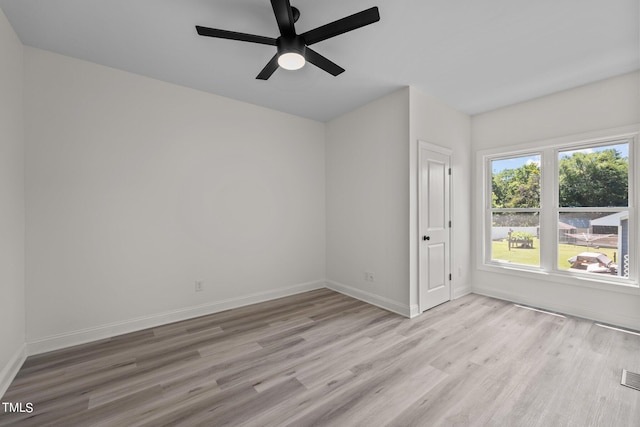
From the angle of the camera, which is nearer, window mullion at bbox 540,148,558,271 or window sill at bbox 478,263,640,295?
window sill at bbox 478,263,640,295

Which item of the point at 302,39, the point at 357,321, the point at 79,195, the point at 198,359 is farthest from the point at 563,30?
the point at 79,195

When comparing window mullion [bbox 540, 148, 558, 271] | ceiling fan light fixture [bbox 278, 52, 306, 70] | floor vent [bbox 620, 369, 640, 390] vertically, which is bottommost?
floor vent [bbox 620, 369, 640, 390]

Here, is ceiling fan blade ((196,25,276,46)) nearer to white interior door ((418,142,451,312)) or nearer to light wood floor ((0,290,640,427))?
white interior door ((418,142,451,312))

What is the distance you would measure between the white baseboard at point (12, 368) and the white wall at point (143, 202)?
147mm

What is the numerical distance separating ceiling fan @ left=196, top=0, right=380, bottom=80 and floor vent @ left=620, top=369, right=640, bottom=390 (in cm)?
321

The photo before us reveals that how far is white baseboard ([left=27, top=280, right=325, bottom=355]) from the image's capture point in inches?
98.7

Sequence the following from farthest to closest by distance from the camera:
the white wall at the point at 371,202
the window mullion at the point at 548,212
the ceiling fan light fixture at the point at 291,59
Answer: the window mullion at the point at 548,212 → the white wall at the point at 371,202 → the ceiling fan light fixture at the point at 291,59

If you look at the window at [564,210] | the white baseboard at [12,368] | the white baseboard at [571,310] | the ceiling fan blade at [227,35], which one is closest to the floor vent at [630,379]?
the white baseboard at [571,310]

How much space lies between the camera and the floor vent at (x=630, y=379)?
1.96m

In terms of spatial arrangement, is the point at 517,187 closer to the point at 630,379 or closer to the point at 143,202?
the point at 630,379

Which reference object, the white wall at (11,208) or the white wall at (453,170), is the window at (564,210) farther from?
the white wall at (11,208)

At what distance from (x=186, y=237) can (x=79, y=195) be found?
1096 millimetres

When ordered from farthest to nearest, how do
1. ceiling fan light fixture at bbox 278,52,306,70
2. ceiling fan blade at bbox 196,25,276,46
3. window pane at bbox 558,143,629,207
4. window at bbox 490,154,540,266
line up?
window at bbox 490,154,540,266, window pane at bbox 558,143,629,207, ceiling fan light fixture at bbox 278,52,306,70, ceiling fan blade at bbox 196,25,276,46

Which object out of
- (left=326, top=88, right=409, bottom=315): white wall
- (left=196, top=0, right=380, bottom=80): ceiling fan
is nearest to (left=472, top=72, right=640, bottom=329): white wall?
(left=326, top=88, right=409, bottom=315): white wall
